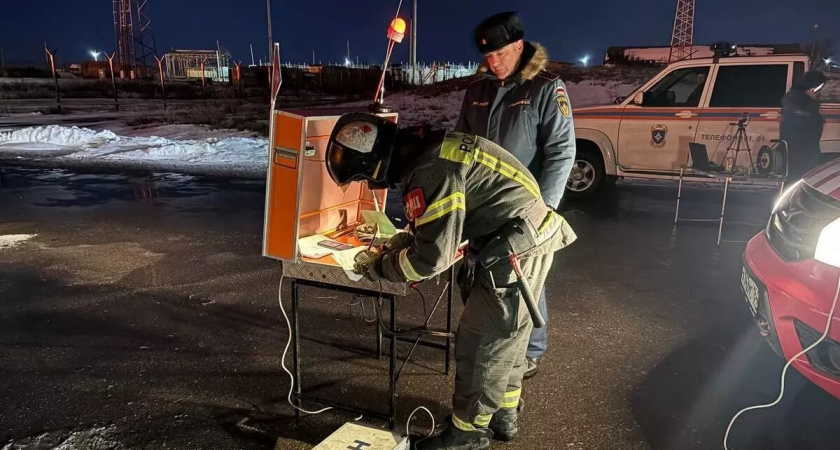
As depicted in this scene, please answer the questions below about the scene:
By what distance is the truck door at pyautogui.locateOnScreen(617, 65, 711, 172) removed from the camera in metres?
8.21

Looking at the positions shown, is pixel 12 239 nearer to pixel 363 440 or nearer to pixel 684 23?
pixel 363 440

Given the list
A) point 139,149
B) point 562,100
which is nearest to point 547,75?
point 562,100

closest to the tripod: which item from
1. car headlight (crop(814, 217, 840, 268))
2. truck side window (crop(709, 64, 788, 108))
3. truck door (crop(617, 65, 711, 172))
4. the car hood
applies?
truck side window (crop(709, 64, 788, 108))

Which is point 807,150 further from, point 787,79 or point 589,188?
point 589,188

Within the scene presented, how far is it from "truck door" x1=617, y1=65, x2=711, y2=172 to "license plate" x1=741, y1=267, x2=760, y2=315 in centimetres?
517

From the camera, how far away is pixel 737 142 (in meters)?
7.82

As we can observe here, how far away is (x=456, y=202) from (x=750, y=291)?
7.07 feet

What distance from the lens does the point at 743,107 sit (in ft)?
26.0

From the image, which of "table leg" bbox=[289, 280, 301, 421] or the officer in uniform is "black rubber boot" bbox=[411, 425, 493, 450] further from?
the officer in uniform

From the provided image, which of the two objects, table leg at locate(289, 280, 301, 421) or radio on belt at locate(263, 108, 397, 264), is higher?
radio on belt at locate(263, 108, 397, 264)

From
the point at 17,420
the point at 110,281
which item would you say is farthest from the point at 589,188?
the point at 17,420

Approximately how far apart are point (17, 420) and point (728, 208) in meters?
8.67

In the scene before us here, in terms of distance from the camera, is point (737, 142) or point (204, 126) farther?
point (204, 126)

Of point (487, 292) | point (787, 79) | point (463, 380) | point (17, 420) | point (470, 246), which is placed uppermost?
point (787, 79)
